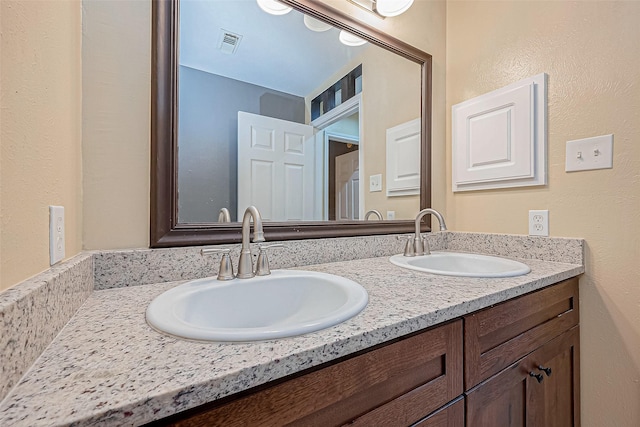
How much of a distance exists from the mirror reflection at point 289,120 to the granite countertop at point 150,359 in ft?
1.34

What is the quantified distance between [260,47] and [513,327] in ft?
3.91

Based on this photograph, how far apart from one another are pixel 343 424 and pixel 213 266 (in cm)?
56

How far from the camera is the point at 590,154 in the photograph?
39.5 inches

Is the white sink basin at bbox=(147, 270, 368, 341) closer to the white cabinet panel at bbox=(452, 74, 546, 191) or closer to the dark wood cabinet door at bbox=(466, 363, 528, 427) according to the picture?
the dark wood cabinet door at bbox=(466, 363, 528, 427)

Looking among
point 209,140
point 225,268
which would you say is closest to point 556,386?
point 225,268

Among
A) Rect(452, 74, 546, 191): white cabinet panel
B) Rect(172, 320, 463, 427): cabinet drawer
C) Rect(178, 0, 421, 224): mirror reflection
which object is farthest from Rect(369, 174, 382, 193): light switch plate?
Rect(172, 320, 463, 427): cabinet drawer

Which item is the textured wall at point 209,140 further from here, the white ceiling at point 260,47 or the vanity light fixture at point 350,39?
the vanity light fixture at point 350,39

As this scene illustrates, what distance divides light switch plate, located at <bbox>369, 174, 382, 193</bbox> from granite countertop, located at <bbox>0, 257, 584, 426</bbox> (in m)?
0.71

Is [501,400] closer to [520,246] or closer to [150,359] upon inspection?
[520,246]

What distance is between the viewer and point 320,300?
784 mm

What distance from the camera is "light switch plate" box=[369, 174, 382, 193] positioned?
1323mm

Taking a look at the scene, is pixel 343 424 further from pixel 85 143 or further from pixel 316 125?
pixel 316 125

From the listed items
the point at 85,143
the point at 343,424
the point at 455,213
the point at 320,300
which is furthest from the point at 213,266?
the point at 455,213

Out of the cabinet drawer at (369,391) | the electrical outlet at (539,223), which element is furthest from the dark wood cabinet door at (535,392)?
the electrical outlet at (539,223)
